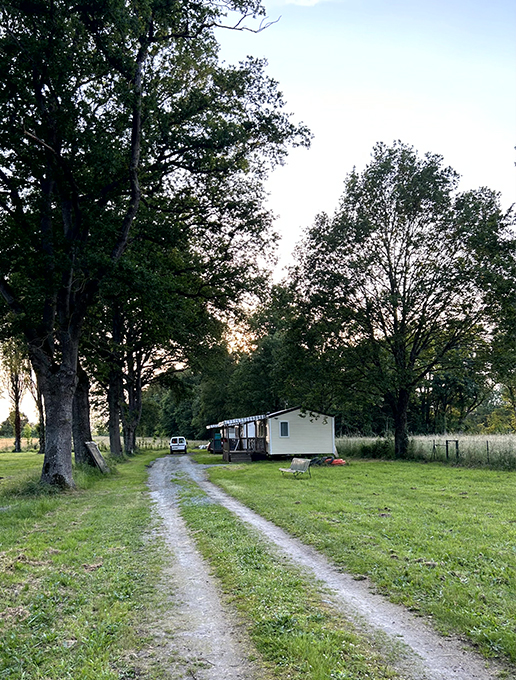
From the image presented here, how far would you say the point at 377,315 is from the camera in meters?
30.6

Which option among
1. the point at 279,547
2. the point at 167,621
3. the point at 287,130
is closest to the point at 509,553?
the point at 279,547

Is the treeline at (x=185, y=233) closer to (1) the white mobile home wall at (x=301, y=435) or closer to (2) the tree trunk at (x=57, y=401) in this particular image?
(2) the tree trunk at (x=57, y=401)

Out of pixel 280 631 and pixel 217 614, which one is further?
pixel 217 614

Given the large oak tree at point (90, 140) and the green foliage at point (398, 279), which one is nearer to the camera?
the large oak tree at point (90, 140)

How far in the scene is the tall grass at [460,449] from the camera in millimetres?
22547

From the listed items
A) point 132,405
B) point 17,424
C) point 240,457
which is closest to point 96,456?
point 240,457

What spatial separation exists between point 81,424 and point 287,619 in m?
18.8

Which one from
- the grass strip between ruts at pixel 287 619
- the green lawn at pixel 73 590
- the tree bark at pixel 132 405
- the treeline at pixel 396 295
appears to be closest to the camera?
the grass strip between ruts at pixel 287 619

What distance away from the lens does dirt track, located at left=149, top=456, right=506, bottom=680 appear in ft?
13.0

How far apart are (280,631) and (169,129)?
1538 centimetres

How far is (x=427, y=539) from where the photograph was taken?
8211mm

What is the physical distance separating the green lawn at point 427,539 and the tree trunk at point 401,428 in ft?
44.6

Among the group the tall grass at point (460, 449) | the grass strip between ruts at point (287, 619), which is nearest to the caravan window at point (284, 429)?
the tall grass at point (460, 449)

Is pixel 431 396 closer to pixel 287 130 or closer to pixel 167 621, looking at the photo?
pixel 287 130
